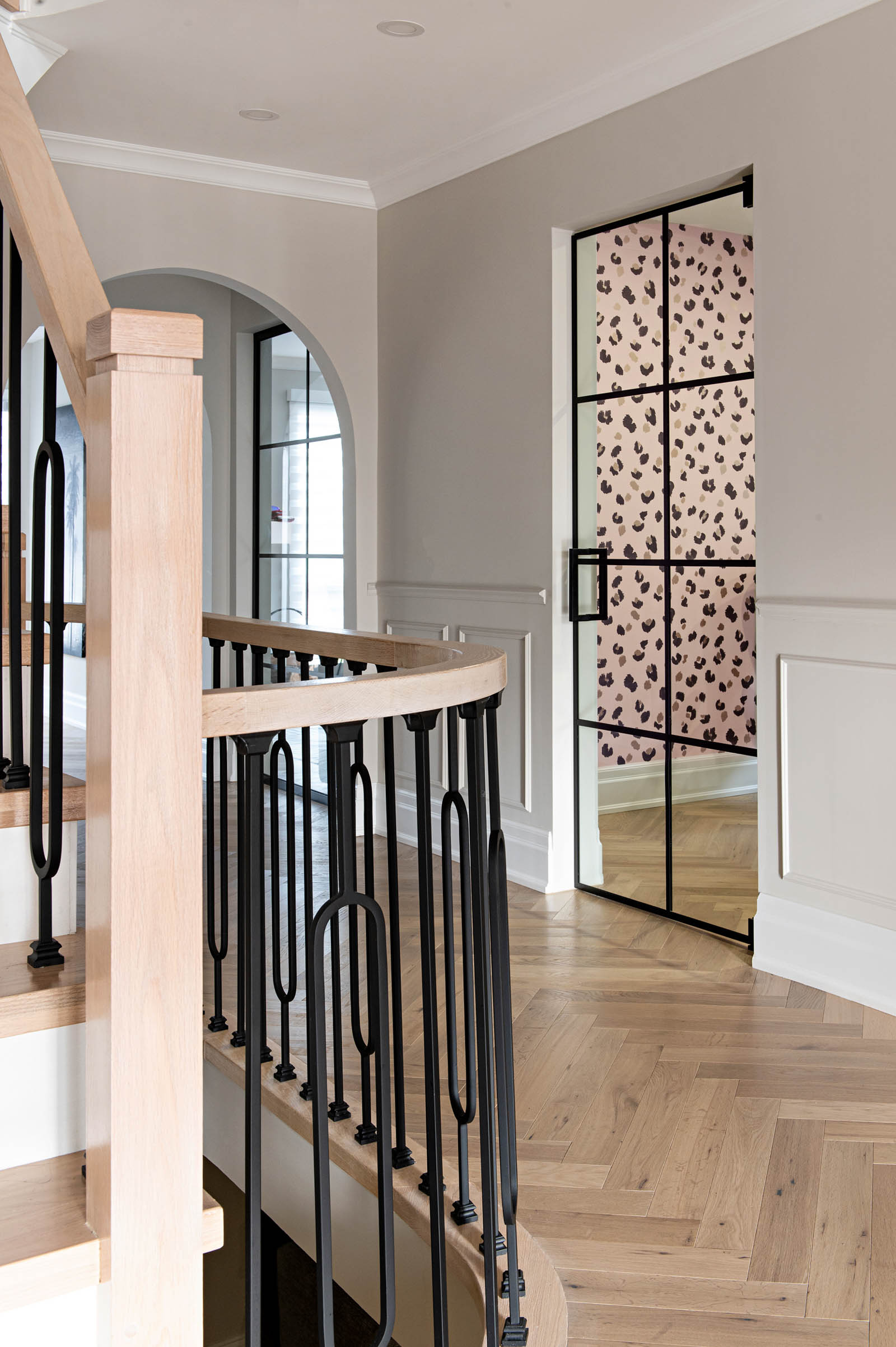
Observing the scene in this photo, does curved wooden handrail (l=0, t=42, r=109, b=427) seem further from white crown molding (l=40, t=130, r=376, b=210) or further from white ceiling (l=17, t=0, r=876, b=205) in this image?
white crown molding (l=40, t=130, r=376, b=210)

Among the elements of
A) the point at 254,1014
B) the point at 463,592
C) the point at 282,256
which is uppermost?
the point at 282,256

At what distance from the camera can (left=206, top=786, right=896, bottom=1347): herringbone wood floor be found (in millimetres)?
1963

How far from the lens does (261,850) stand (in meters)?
1.25

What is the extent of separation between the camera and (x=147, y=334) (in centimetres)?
112

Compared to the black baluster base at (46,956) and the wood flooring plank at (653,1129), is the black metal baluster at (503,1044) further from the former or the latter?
the wood flooring plank at (653,1129)

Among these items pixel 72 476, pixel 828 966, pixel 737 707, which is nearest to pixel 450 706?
pixel 828 966

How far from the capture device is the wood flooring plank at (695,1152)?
2266 mm

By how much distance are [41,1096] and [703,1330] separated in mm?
1133

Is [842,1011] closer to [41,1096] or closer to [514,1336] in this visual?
[514,1336]

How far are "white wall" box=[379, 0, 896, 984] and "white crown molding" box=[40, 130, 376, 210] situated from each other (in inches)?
32.1

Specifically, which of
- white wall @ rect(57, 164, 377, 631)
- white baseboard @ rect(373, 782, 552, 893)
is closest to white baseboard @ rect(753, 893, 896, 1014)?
white baseboard @ rect(373, 782, 552, 893)

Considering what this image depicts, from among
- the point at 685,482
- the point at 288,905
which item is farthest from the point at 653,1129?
the point at 685,482

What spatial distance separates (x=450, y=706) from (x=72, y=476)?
7.96 m

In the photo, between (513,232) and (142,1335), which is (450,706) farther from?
(513,232)
